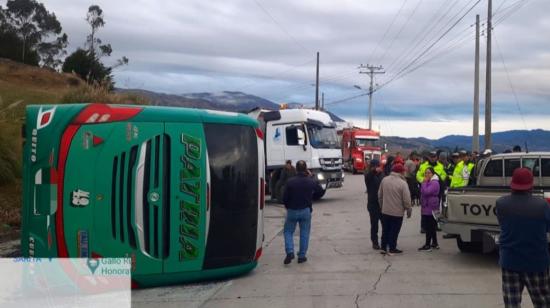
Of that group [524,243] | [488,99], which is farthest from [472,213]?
[488,99]

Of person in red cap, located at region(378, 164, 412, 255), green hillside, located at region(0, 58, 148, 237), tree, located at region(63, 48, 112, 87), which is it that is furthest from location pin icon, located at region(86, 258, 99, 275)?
tree, located at region(63, 48, 112, 87)

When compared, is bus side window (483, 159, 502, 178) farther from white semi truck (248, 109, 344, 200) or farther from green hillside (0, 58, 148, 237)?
green hillside (0, 58, 148, 237)

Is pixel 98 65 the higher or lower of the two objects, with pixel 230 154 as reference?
higher

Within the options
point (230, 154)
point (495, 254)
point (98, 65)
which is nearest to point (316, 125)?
point (495, 254)

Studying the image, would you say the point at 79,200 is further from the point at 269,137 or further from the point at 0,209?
the point at 269,137

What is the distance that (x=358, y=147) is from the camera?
39.6 metres

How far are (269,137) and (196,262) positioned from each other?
12454mm

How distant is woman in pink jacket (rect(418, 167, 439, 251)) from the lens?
10820 mm

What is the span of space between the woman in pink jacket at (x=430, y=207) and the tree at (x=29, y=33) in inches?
Answer: 1822

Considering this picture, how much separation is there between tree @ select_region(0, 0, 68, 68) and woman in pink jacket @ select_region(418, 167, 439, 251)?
152 ft

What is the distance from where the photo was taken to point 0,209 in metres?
12.2

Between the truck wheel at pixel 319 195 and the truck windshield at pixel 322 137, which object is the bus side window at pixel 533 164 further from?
the truck wheel at pixel 319 195

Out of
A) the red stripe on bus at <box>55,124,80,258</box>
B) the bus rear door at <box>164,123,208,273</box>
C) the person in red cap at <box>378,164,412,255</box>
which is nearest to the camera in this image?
the red stripe on bus at <box>55,124,80,258</box>

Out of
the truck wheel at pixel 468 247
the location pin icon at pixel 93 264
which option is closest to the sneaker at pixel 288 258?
the truck wheel at pixel 468 247
